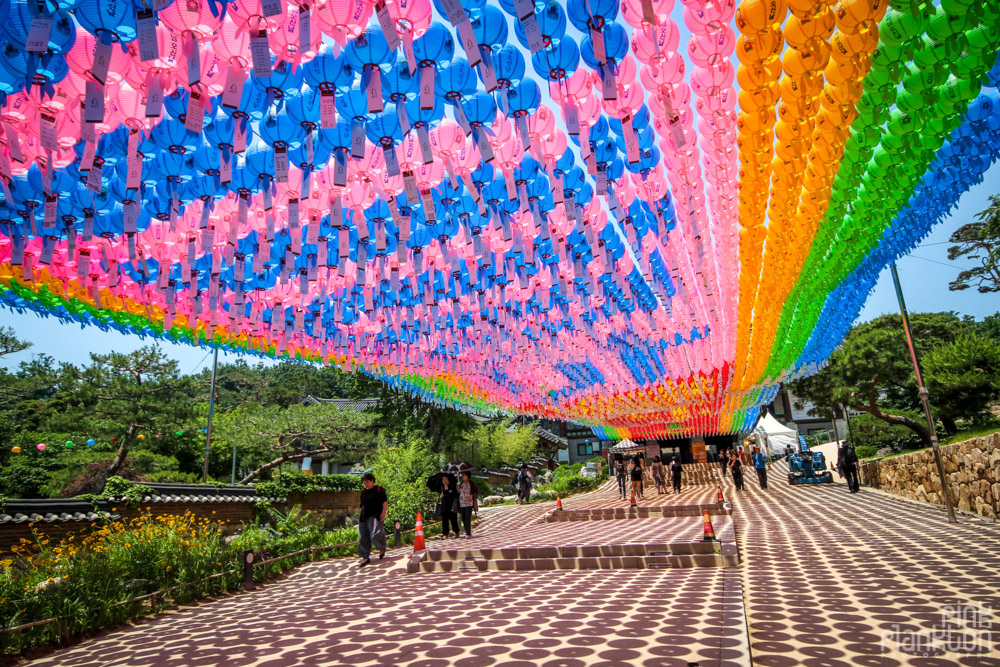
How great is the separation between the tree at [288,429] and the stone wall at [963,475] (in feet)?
56.0

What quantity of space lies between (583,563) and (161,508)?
9894mm

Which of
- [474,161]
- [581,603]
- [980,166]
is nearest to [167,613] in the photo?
[581,603]

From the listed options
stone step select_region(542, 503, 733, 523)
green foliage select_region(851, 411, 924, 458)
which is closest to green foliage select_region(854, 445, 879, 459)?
green foliage select_region(851, 411, 924, 458)

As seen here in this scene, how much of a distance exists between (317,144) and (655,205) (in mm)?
3307

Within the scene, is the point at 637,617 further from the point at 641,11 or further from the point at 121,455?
the point at 121,455

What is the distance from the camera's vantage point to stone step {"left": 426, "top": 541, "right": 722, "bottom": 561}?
6852 millimetres

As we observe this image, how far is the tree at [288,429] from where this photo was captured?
1931cm

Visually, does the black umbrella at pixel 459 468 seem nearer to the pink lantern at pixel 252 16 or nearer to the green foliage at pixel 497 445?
the green foliage at pixel 497 445

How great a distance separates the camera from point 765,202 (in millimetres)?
5211

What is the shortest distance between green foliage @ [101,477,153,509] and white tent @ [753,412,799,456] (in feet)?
98.9

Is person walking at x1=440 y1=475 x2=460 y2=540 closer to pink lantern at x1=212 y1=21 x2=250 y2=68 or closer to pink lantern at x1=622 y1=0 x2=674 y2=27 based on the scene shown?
pink lantern at x1=212 y1=21 x2=250 y2=68

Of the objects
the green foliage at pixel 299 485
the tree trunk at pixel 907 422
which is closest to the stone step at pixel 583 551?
the green foliage at pixel 299 485

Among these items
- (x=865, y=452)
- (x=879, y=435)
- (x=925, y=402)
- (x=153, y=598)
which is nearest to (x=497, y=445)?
(x=865, y=452)

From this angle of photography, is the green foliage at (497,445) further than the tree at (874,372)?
Yes
